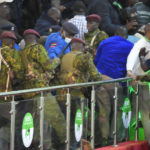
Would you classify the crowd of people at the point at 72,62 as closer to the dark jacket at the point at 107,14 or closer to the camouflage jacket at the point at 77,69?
the camouflage jacket at the point at 77,69

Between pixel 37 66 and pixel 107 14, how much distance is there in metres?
4.30

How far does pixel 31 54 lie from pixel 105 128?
1.92 metres

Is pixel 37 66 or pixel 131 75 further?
pixel 131 75

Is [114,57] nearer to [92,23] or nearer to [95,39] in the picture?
[95,39]

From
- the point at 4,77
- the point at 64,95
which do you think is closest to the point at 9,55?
the point at 4,77

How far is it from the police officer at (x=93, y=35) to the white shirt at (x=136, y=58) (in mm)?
1346

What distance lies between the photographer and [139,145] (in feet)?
34.9

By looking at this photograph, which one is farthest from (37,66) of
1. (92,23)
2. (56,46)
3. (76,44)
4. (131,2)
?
(131,2)

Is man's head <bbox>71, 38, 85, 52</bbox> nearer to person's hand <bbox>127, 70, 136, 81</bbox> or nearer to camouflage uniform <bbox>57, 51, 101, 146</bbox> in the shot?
camouflage uniform <bbox>57, 51, 101, 146</bbox>

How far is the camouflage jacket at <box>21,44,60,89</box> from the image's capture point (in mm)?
9711

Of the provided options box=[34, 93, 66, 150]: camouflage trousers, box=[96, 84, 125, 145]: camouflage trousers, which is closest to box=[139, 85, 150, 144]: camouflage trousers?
box=[96, 84, 125, 145]: camouflage trousers

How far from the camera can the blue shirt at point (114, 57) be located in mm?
11008

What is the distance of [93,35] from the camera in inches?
470

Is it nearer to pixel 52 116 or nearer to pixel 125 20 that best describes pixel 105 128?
pixel 52 116
